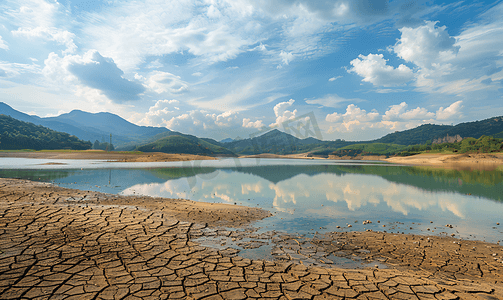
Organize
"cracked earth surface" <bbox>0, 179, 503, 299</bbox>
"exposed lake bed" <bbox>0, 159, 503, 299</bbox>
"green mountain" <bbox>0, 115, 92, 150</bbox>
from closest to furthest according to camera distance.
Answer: "cracked earth surface" <bbox>0, 179, 503, 299</bbox>
"exposed lake bed" <bbox>0, 159, 503, 299</bbox>
"green mountain" <bbox>0, 115, 92, 150</bbox>

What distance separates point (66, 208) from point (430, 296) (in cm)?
1373

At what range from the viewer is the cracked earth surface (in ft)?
14.8

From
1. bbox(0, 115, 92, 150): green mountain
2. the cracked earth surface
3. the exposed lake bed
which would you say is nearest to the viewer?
the cracked earth surface

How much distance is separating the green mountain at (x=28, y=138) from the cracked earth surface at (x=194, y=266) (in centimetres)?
12328

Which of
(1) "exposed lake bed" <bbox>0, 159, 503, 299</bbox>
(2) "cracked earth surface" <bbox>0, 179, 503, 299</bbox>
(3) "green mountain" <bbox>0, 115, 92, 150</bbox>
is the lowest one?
(1) "exposed lake bed" <bbox>0, 159, 503, 299</bbox>

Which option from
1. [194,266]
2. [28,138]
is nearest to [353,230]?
[194,266]

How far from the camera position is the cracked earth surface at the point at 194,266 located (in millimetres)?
4512

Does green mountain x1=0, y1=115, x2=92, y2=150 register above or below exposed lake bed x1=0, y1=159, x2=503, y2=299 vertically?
above

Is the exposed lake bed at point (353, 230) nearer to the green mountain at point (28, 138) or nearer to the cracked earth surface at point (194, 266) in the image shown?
the cracked earth surface at point (194, 266)

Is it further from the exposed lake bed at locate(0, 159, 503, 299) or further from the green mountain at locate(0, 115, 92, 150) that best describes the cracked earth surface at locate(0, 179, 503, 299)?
the green mountain at locate(0, 115, 92, 150)

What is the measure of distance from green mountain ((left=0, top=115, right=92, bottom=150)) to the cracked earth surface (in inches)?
4854

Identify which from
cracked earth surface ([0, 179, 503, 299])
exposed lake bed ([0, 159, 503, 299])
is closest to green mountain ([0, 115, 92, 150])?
exposed lake bed ([0, 159, 503, 299])

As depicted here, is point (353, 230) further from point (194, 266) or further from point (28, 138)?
point (28, 138)

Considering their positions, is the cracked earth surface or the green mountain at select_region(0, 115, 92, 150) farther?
the green mountain at select_region(0, 115, 92, 150)
